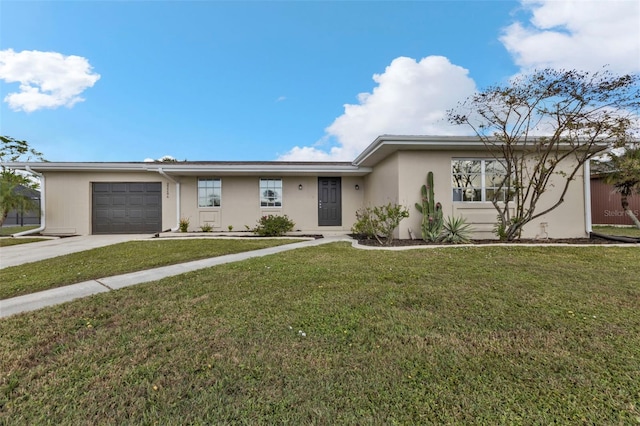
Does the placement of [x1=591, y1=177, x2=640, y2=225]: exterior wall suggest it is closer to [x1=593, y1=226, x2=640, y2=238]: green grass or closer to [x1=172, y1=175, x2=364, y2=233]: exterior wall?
[x1=593, y1=226, x2=640, y2=238]: green grass

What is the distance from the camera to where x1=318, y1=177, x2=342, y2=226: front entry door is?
40.4 feet

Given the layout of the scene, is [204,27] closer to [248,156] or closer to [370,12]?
[370,12]

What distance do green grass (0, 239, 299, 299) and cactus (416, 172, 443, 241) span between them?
406cm

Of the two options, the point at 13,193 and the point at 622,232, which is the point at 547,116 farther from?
the point at 13,193

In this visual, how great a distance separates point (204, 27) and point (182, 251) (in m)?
8.02

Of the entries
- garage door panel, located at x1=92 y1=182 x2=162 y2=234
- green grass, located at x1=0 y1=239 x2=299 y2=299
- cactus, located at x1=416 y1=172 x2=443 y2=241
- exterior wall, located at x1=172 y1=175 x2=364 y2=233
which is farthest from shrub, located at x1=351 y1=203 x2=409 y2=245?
garage door panel, located at x1=92 y1=182 x2=162 y2=234

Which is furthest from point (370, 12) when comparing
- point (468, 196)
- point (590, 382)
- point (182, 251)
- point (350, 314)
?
point (590, 382)

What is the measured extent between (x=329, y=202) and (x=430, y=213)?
15.9 ft

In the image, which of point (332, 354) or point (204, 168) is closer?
point (332, 354)

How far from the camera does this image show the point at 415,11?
9547 mm

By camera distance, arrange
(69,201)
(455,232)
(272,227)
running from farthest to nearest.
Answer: (69,201) → (272,227) → (455,232)

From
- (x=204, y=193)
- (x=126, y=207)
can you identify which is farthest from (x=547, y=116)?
(x=126, y=207)

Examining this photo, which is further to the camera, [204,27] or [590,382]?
[204,27]

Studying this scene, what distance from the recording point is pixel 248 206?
1207cm
